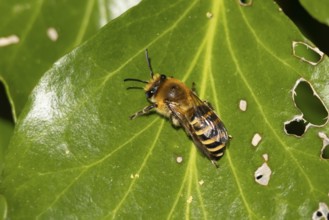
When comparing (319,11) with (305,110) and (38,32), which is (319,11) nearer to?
(305,110)

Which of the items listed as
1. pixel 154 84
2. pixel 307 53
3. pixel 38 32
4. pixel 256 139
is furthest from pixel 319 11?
pixel 38 32

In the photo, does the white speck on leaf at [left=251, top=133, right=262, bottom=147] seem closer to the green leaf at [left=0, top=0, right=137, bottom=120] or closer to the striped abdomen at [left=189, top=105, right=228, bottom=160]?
the striped abdomen at [left=189, top=105, right=228, bottom=160]

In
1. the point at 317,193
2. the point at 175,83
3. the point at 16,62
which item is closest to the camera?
the point at 317,193

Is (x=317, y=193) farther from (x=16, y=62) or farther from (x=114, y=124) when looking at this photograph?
(x=16, y=62)

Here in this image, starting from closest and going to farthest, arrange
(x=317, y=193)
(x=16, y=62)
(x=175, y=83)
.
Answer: (x=317, y=193) < (x=175, y=83) < (x=16, y=62)

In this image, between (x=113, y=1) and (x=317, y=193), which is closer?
(x=317, y=193)

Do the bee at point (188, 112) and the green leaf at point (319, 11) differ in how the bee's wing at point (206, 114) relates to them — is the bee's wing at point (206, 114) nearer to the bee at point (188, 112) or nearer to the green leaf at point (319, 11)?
the bee at point (188, 112)

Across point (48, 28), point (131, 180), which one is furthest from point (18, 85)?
point (131, 180)
